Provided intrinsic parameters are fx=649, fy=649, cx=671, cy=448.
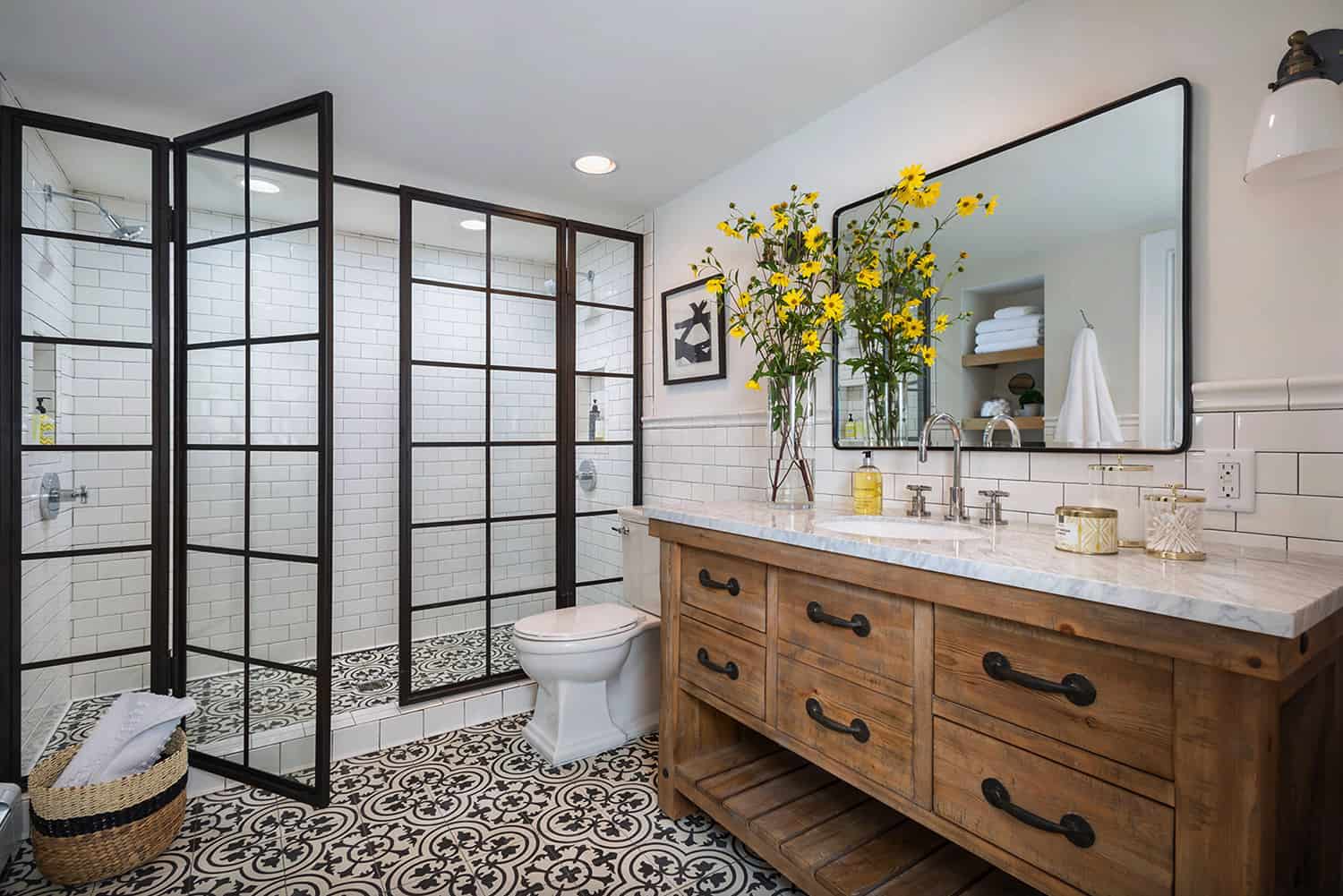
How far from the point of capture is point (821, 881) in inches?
59.9

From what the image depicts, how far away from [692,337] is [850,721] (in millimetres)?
1972

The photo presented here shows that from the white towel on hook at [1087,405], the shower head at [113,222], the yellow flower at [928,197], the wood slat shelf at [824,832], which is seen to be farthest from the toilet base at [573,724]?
the shower head at [113,222]

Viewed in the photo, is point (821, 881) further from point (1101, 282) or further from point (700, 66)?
point (700, 66)

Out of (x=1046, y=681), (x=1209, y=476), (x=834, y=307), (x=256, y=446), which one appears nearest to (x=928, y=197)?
(x=834, y=307)

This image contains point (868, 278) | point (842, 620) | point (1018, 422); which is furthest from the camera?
point (868, 278)

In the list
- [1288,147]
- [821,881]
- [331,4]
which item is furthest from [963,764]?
[331,4]

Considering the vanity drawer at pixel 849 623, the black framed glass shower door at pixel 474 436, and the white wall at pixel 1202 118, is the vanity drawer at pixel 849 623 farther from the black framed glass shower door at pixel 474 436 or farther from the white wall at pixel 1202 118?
the black framed glass shower door at pixel 474 436

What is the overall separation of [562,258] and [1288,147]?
2664 millimetres

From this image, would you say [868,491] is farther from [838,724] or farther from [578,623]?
[578,623]

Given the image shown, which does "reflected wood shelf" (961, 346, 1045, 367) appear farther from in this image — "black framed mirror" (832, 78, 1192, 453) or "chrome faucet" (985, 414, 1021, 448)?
"chrome faucet" (985, 414, 1021, 448)

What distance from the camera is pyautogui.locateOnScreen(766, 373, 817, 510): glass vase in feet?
7.20

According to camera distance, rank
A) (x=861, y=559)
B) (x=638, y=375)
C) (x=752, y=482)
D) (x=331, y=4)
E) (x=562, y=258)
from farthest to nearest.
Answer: (x=638, y=375), (x=562, y=258), (x=752, y=482), (x=331, y=4), (x=861, y=559)

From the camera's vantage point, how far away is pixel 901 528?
1.83m

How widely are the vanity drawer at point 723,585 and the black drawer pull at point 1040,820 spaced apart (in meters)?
0.67
